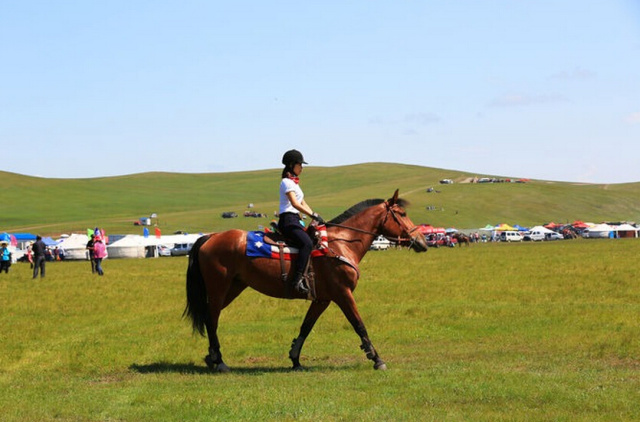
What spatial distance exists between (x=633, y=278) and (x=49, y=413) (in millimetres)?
25213

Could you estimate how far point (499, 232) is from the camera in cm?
12300

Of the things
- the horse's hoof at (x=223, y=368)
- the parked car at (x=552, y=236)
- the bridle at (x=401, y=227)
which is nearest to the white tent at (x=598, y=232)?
the parked car at (x=552, y=236)

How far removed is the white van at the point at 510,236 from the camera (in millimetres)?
117812

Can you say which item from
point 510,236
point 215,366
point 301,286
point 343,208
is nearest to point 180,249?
point 510,236

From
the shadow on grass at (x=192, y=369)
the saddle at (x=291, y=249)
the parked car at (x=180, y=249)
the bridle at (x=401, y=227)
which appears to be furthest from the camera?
the parked car at (x=180, y=249)

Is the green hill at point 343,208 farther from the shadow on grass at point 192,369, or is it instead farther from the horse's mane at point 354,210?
the horse's mane at point 354,210

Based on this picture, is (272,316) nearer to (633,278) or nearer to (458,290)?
(458,290)

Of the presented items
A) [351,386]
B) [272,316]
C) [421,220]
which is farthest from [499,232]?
Result: [351,386]

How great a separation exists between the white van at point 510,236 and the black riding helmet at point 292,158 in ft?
348

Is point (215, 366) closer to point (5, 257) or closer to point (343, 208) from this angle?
point (5, 257)

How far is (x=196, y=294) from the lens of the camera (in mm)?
15102

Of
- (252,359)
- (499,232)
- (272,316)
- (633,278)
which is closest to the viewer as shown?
(252,359)

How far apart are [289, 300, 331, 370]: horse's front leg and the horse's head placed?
1.64 meters

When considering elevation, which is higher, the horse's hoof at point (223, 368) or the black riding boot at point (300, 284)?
the black riding boot at point (300, 284)
